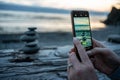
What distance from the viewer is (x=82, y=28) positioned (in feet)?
6.63

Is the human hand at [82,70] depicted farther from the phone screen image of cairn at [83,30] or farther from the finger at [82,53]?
the phone screen image of cairn at [83,30]

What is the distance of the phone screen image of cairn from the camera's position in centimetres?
195

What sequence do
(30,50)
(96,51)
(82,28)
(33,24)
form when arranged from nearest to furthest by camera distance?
(96,51) < (82,28) < (30,50) < (33,24)

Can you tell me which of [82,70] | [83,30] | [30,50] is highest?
[83,30]

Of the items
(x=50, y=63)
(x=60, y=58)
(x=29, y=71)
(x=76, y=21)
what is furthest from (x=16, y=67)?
(x=76, y=21)

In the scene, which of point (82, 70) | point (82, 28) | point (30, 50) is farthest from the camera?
point (30, 50)

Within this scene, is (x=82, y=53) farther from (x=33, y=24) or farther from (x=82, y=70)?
(x=33, y=24)

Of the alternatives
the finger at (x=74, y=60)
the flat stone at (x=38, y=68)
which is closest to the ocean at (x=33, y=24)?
the flat stone at (x=38, y=68)

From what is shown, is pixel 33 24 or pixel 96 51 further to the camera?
pixel 33 24

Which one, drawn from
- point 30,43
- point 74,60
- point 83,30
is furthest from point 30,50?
point 74,60

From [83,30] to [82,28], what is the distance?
21mm

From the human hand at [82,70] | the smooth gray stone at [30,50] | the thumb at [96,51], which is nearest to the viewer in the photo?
the human hand at [82,70]

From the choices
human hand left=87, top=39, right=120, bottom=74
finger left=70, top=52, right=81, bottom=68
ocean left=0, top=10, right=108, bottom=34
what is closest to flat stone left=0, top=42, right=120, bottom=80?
human hand left=87, top=39, right=120, bottom=74

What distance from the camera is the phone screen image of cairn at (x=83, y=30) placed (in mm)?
1953
